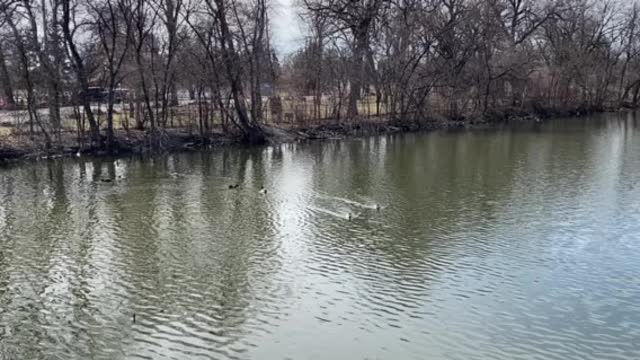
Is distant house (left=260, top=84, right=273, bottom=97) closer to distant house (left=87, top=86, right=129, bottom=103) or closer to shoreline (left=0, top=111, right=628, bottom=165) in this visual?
shoreline (left=0, top=111, right=628, bottom=165)

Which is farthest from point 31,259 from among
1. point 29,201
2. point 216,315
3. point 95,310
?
point 29,201

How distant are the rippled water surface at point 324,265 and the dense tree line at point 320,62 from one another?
297 inches

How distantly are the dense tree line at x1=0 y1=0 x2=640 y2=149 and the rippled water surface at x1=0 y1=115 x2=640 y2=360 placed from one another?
24.7 ft

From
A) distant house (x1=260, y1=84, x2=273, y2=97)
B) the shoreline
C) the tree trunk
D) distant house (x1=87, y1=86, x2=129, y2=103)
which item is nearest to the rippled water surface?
the shoreline

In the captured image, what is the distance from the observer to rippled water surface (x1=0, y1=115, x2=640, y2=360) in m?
9.28

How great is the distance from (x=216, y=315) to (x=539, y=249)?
6993mm

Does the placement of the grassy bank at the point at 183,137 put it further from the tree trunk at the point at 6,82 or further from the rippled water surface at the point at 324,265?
the rippled water surface at the point at 324,265

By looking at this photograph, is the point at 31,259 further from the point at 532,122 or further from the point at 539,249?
the point at 532,122

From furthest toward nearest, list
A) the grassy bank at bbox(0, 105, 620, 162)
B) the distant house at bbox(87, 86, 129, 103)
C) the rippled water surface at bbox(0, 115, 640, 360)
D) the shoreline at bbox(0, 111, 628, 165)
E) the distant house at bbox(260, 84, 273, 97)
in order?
the distant house at bbox(260, 84, 273, 97) < the distant house at bbox(87, 86, 129, 103) < the grassy bank at bbox(0, 105, 620, 162) < the shoreline at bbox(0, 111, 628, 165) < the rippled water surface at bbox(0, 115, 640, 360)

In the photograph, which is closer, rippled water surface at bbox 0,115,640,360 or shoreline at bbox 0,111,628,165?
rippled water surface at bbox 0,115,640,360

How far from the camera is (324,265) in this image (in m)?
12.6

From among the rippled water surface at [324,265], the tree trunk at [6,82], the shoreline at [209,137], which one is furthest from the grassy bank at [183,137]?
the rippled water surface at [324,265]

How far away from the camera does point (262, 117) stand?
3619 centimetres

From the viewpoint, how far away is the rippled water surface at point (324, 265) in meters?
9.28
